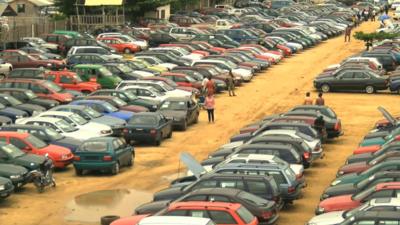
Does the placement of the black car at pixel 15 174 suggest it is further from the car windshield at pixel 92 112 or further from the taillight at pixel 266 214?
the car windshield at pixel 92 112

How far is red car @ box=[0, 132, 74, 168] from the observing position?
2981 centimetres

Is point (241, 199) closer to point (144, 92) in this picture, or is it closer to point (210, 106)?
point (210, 106)

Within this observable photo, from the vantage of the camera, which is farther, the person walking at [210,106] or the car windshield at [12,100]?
the person walking at [210,106]

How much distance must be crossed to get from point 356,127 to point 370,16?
70848 mm

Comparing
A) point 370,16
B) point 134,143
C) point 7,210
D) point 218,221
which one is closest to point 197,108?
point 134,143

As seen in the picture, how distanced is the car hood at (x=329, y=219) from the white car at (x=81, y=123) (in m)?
15.0

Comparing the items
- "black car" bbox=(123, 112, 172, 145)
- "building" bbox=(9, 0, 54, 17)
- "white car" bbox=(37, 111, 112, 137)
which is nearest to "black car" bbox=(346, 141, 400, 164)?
"black car" bbox=(123, 112, 172, 145)

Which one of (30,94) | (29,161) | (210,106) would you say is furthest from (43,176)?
(30,94)

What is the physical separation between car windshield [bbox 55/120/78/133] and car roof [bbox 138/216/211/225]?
51.9ft

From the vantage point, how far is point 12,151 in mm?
28266

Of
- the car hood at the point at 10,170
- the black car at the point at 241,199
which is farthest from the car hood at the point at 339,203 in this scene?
the car hood at the point at 10,170

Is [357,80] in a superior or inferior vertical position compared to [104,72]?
inferior

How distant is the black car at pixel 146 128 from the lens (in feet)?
114

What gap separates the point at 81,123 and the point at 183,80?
13.8 metres
